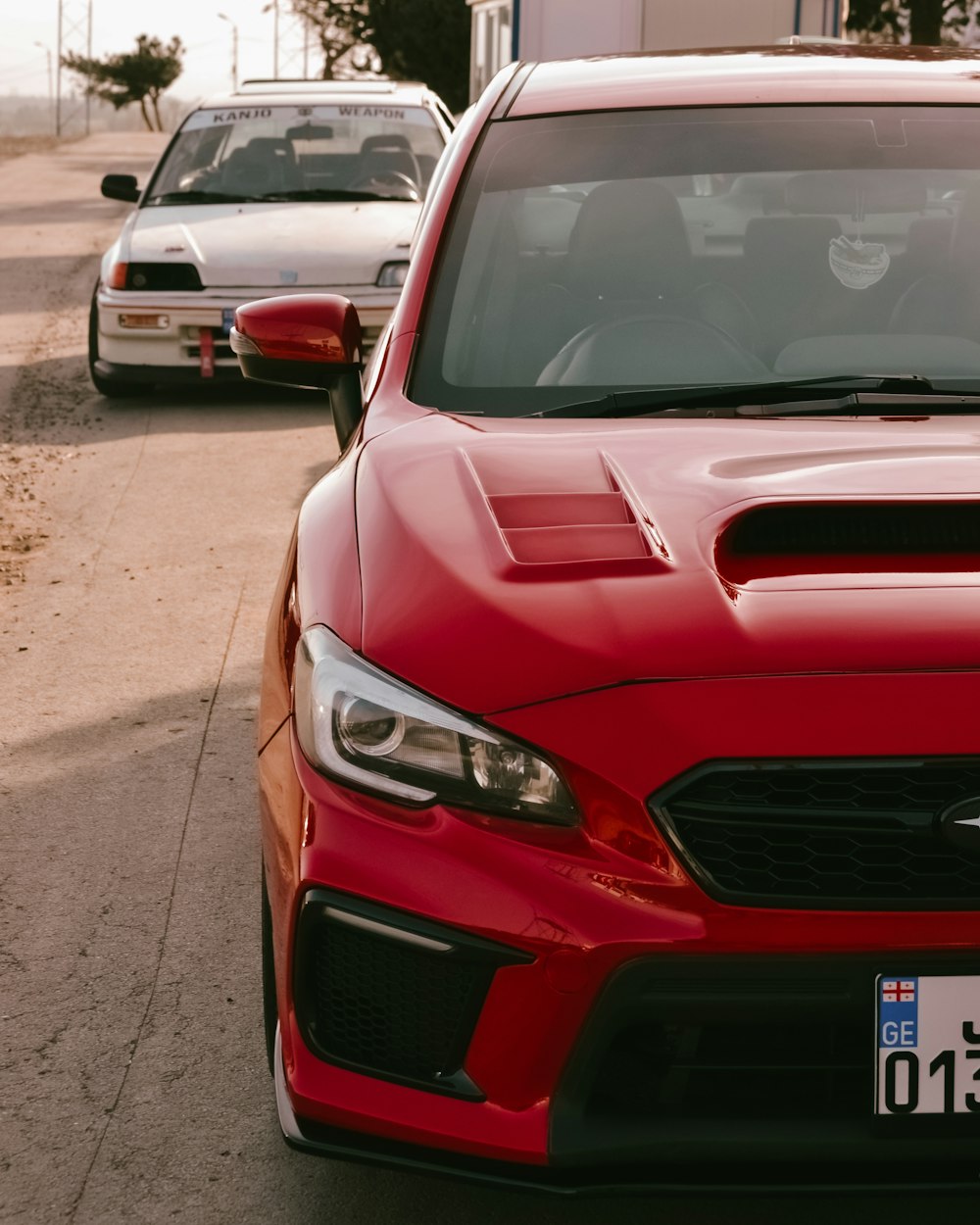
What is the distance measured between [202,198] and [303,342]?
282 inches

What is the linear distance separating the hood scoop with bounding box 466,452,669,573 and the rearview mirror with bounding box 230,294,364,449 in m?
0.88

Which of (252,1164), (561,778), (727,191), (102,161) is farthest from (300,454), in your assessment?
(102,161)

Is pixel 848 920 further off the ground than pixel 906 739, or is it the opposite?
pixel 906 739

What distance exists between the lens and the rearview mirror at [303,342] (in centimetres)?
348

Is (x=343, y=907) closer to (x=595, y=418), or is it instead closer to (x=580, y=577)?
(x=580, y=577)

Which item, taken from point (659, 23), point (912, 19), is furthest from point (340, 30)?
point (659, 23)

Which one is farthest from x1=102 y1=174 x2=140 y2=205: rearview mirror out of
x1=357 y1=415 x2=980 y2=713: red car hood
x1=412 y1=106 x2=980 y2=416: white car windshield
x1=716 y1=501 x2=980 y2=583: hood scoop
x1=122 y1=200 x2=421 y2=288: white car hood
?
x1=716 y1=501 x2=980 y2=583: hood scoop

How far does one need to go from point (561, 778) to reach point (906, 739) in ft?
1.33

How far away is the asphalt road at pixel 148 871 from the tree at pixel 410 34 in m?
29.4

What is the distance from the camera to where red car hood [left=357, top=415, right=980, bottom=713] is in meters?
2.10

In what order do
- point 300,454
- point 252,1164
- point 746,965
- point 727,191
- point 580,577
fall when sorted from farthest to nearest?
point 300,454
point 727,191
point 252,1164
point 580,577
point 746,965

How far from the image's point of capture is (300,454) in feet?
28.2

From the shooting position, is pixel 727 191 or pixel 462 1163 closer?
pixel 462 1163

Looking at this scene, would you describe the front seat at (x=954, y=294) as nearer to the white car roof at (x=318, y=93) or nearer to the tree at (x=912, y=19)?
the white car roof at (x=318, y=93)
